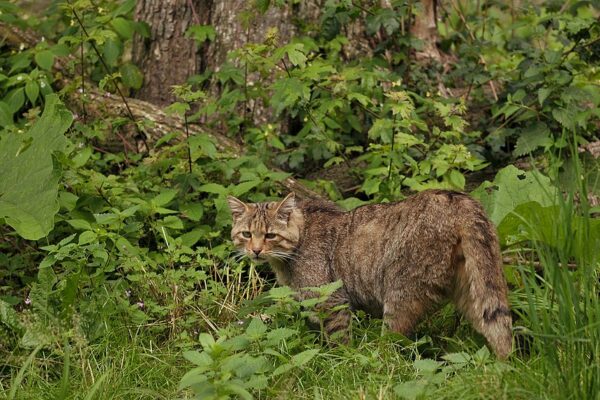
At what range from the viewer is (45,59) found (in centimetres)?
709

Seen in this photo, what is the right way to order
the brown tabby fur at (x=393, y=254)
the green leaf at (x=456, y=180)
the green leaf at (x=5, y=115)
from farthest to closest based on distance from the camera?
the green leaf at (x=5, y=115)
the green leaf at (x=456, y=180)
the brown tabby fur at (x=393, y=254)

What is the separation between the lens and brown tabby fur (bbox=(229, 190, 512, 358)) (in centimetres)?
471

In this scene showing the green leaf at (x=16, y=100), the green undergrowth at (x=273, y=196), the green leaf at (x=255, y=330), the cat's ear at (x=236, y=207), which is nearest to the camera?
the green undergrowth at (x=273, y=196)

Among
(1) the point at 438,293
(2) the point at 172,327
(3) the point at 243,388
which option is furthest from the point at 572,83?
(3) the point at 243,388

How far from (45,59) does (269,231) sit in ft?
8.24

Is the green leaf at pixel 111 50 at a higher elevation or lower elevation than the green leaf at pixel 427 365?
higher

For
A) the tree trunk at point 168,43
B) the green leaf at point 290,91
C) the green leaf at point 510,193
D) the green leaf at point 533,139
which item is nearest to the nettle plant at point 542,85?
the green leaf at point 533,139

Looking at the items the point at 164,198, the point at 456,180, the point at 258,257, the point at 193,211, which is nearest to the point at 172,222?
A: the point at 164,198

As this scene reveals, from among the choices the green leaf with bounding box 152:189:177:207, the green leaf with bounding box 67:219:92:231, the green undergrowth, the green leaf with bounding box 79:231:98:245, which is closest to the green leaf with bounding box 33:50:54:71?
the green undergrowth

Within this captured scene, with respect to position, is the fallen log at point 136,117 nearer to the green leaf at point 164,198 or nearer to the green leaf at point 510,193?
the green leaf at point 164,198

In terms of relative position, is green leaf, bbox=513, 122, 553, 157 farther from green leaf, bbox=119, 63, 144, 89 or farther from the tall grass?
green leaf, bbox=119, 63, 144, 89

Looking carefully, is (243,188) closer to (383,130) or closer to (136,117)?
(383,130)

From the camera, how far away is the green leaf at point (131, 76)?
297 inches

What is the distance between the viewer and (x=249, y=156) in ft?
22.0
